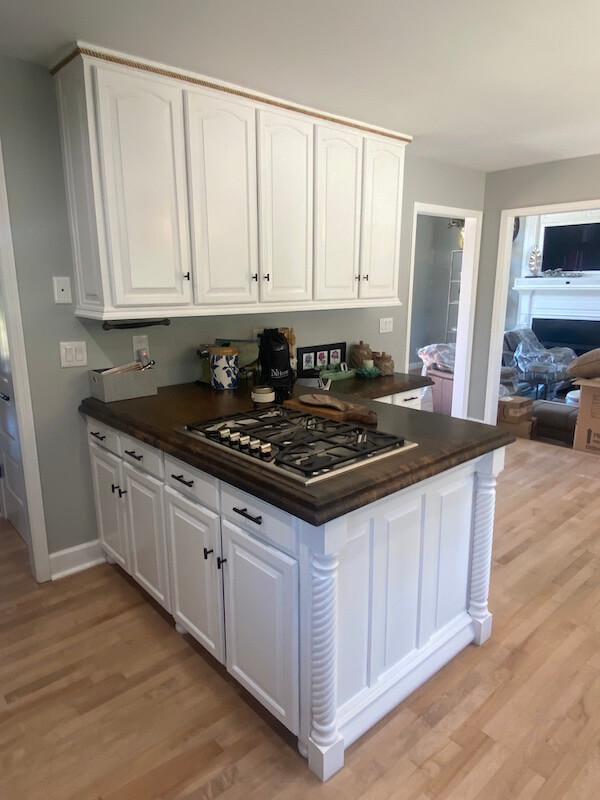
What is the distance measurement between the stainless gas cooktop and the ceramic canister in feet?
1.98

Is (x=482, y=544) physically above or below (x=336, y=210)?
below

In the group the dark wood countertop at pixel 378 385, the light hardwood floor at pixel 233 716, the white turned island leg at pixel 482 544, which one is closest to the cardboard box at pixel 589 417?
the dark wood countertop at pixel 378 385

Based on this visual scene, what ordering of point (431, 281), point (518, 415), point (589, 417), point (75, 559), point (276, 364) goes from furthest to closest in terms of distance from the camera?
1. point (431, 281)
2. point (518, 415)
3. point (589, 417)
4. point (75, 559)
5. point (276, 364)

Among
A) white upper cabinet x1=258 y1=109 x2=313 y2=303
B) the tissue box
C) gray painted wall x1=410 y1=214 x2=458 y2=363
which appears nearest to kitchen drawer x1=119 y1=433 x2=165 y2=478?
the tissue box

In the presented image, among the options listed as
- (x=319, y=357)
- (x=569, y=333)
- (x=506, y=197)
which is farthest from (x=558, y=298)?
(x=319, y=357)

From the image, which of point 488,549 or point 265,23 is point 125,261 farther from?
point 488,549

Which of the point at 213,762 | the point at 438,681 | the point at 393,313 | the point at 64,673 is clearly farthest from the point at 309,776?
the point at 393,313

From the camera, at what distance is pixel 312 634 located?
4.73ft

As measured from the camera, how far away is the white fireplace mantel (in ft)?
23.6

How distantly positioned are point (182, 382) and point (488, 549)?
1701mm

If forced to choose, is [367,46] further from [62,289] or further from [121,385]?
[121,385]

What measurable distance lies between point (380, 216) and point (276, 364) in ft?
3.95

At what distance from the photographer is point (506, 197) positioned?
433 centimetres

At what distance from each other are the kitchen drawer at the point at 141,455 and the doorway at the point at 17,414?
51cm
